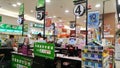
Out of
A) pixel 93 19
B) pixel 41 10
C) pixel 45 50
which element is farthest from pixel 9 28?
pixel 93 19

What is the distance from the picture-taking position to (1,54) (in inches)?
237

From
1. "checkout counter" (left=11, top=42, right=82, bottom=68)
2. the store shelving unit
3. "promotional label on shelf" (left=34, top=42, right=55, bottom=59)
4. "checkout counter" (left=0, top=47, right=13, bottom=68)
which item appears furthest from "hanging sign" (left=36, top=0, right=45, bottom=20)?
the store shelving unit

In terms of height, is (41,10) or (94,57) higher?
(41,10)

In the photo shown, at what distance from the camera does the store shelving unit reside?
297 cm

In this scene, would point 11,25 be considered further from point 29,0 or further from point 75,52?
point 75,52

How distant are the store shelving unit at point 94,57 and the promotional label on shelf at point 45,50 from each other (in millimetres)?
1074

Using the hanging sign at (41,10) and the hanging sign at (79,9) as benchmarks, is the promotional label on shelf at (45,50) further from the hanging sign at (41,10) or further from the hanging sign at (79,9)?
the hanging sign at (41,10)

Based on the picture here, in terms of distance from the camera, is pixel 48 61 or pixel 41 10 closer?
pixel 48 61

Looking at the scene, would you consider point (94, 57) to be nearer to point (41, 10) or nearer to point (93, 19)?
point (93, 19)

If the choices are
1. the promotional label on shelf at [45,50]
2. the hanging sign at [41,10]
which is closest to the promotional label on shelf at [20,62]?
the promotional label on shelf at [45,50]

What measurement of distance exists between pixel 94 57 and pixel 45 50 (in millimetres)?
1633

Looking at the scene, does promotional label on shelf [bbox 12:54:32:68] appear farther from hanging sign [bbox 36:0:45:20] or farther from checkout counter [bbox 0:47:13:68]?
hanging sign [bbox 36:0:45:20]

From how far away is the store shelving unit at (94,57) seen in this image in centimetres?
297

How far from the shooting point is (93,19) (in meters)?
4.08
